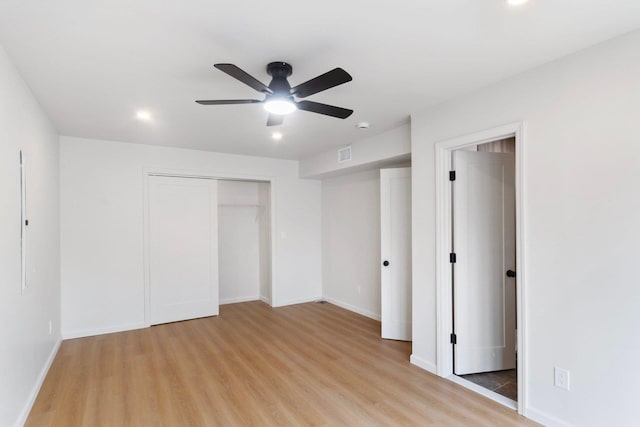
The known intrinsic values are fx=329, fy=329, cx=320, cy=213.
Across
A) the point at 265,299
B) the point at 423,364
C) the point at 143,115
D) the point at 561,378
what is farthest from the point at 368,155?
the point at 265,299

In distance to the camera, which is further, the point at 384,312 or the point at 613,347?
the point at 384,312

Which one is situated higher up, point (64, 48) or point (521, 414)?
point (64, 48)

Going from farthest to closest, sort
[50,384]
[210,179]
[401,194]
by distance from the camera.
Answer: [210,179] < [401,194] < [50,384]

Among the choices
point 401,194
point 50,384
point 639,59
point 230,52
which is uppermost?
point 230,52

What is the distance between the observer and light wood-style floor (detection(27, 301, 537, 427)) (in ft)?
8.05

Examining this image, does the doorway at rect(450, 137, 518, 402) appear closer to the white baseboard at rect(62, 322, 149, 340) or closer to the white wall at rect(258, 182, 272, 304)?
the white wall at rect(258, 182, 272, 304)

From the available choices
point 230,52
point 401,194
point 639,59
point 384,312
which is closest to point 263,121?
point 230,52

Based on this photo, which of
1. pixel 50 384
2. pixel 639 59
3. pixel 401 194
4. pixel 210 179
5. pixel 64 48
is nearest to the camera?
pixel 639 59

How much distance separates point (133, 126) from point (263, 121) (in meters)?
1.50

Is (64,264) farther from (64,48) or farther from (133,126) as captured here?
(64,48)

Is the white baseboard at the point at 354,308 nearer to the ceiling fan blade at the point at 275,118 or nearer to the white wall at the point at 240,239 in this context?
the white wall at the point at 240,239

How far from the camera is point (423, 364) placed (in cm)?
326

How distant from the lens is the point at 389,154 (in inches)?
157

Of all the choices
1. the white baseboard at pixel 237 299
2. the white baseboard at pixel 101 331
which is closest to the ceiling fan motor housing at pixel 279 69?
the white baseboard at pixel 101 331
